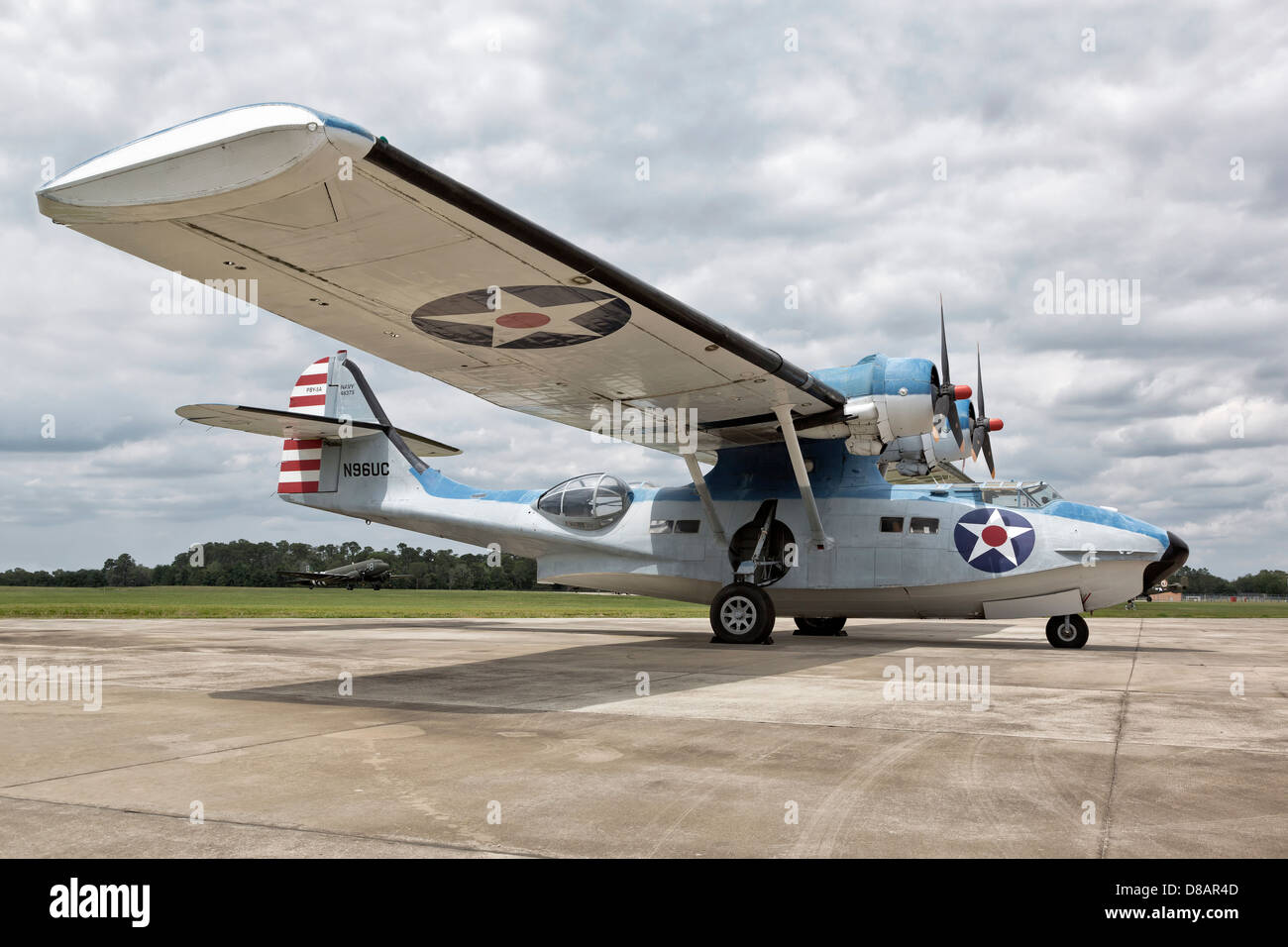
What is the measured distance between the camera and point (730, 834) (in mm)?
3635

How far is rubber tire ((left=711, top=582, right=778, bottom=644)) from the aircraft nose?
6.04m

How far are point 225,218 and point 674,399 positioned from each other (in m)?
8.23

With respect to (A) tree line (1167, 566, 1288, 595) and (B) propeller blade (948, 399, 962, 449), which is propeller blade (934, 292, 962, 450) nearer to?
(B) propeller blade (948, 399, 962, 449)

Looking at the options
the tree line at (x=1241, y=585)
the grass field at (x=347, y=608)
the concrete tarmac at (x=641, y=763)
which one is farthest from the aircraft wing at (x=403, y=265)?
the tree line at (x=1241, y=585)

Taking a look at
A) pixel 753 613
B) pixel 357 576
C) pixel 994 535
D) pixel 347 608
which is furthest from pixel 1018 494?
pixel 357 576

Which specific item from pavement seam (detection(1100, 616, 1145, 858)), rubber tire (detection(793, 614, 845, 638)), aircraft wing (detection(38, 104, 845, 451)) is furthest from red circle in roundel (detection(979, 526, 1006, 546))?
pavement seam (detection(1100, 616, 1145, 858))

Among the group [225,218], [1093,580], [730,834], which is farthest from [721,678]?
[1093,580]

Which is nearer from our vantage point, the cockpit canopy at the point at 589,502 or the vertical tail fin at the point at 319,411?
the cockpit canopy at the point at 589,502

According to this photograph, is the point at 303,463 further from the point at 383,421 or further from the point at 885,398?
the point at 885,398

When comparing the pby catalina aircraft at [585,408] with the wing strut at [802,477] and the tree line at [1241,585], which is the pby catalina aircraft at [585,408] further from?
the tree line at [1241,585]

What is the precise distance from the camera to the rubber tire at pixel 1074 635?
→ 47.7 ft

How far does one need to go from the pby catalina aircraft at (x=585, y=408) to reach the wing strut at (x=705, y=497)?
1.8 inches

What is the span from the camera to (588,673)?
10.1 metres

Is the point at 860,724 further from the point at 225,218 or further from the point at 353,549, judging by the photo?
the point at 353,549
